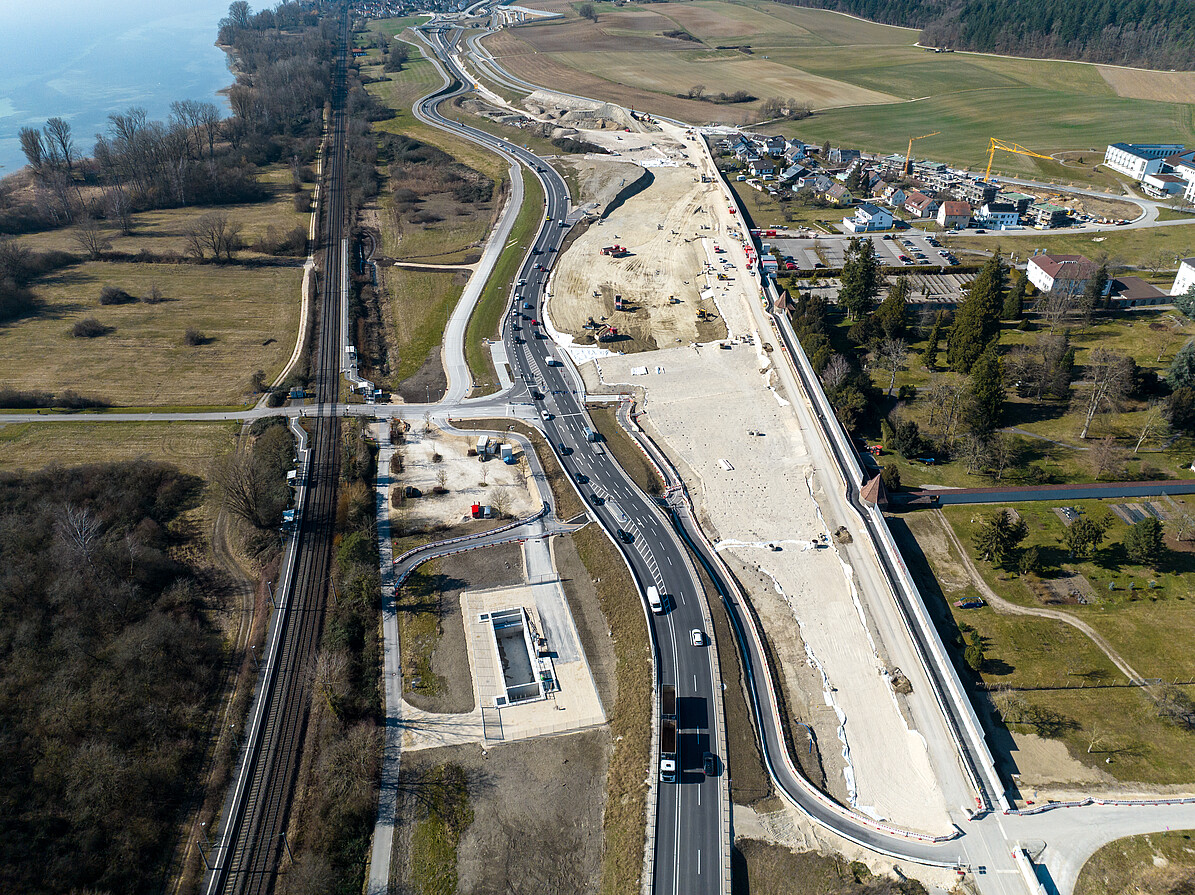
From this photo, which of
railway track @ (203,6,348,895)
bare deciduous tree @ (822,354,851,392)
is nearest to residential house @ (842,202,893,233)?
bare deciduous tree @ (822,354,851,392)

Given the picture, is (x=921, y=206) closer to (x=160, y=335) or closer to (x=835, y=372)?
(x=835, y=372)

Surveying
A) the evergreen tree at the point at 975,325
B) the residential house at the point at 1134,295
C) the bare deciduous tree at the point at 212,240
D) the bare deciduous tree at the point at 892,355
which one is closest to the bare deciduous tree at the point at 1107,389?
the evergreen tree at the point at 975,325

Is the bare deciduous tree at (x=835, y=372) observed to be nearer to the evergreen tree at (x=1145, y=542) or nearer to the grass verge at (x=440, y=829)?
the evergreen tree at (x=1145, y=542)

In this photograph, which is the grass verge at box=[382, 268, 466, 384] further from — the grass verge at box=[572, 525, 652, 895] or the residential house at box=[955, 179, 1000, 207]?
the residential house at box=[955, 179, 1000, 207]

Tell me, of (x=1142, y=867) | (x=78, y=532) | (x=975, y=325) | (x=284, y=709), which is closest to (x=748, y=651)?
(x=1142, y=867)

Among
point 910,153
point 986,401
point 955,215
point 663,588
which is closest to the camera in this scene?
point 663,588
